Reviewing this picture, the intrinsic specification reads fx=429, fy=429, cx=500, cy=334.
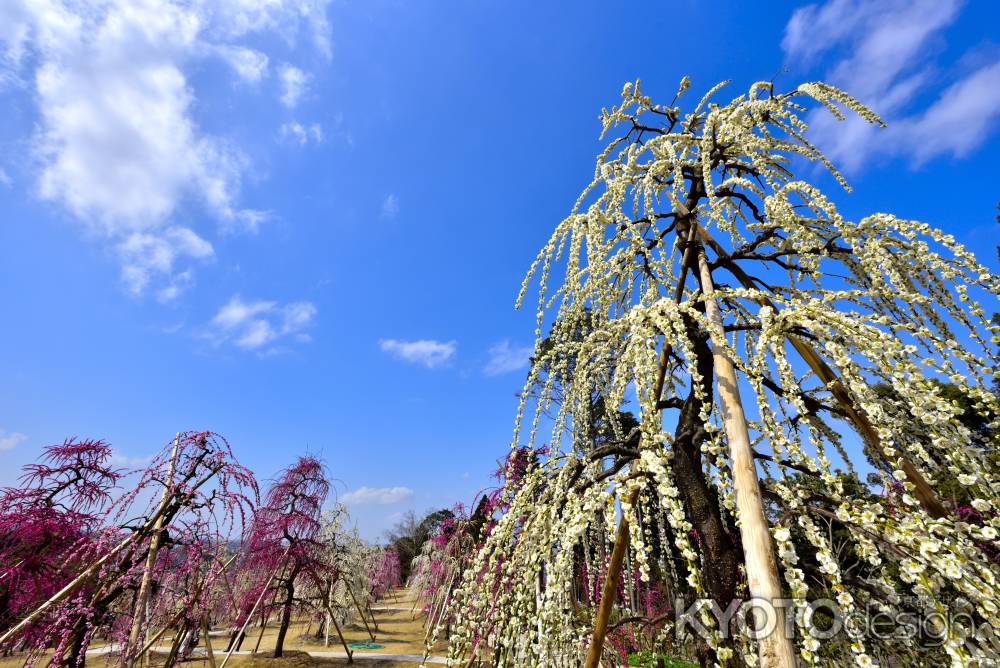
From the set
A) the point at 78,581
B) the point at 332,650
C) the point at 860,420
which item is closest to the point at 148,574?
the point at 78,581

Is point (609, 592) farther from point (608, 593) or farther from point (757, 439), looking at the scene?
point (757, 439)

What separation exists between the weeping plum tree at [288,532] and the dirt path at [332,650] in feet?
2.44

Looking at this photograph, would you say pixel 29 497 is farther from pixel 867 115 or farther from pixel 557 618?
pixel 867 115

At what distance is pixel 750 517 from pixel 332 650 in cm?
1542

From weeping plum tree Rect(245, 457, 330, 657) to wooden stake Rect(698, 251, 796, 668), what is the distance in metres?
9.78

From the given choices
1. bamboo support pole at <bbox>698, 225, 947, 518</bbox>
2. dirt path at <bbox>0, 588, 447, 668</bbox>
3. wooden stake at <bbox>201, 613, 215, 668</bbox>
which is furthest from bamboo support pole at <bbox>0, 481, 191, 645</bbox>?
dirt path at <bbox>0, 588, 447, 668</bbox>

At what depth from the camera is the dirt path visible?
10383 millimetres

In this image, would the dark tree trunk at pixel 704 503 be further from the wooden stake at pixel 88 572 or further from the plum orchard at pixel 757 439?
the wooden stake at pixel 88 572

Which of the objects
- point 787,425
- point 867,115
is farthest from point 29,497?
point 867,115

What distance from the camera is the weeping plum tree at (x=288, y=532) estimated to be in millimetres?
9297

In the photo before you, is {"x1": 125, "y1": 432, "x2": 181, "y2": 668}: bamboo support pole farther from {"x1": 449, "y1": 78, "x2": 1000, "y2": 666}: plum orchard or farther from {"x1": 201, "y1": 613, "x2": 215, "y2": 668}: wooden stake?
{"x1": 449, "y1": 78, "x2": 1000, "y2": 666}: plum orchard

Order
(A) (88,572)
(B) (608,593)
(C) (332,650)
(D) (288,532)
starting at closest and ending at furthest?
(B) (608,593) < (A) (88,572) < (D) (288,532) < (C) (332,650)

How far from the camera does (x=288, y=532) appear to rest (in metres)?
9.58

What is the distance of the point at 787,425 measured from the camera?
6.95ft
